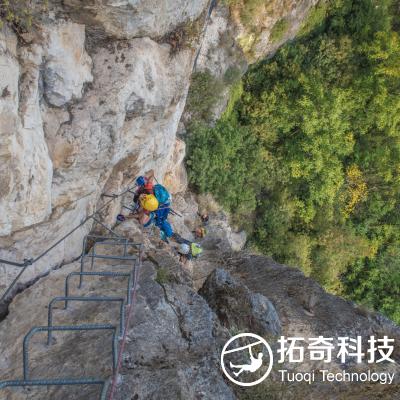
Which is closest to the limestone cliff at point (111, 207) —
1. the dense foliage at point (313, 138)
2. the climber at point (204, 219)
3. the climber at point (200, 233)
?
the climber at point (200, 233)

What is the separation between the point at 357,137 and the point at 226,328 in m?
12.4

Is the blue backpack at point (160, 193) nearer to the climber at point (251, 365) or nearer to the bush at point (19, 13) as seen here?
the climber at point (251, 365)

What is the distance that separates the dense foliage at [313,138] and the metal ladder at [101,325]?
5.53m

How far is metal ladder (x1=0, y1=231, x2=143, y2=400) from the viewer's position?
3057 mm

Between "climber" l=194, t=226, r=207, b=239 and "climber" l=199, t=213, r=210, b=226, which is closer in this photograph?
"climber" l=194, t=226, r=207, b=239

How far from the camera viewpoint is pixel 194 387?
404cm

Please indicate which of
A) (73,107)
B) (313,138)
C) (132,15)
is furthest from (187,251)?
(313,138)

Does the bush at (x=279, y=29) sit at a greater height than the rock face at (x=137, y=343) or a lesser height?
greater

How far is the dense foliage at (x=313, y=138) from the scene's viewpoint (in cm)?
1316

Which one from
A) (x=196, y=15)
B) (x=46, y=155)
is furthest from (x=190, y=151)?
(x=46, y=155)

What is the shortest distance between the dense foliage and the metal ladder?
5.53m

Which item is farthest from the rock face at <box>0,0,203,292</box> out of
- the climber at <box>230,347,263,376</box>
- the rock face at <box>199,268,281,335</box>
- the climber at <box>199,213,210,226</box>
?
the climber at <box>199,213,210,226</box>

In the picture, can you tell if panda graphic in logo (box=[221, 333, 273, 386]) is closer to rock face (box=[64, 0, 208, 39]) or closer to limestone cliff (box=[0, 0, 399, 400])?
limestone cliff (box=[0, 0, 399, 400])

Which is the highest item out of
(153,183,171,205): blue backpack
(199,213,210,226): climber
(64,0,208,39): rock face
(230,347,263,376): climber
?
(64,0,208,39): rock face
